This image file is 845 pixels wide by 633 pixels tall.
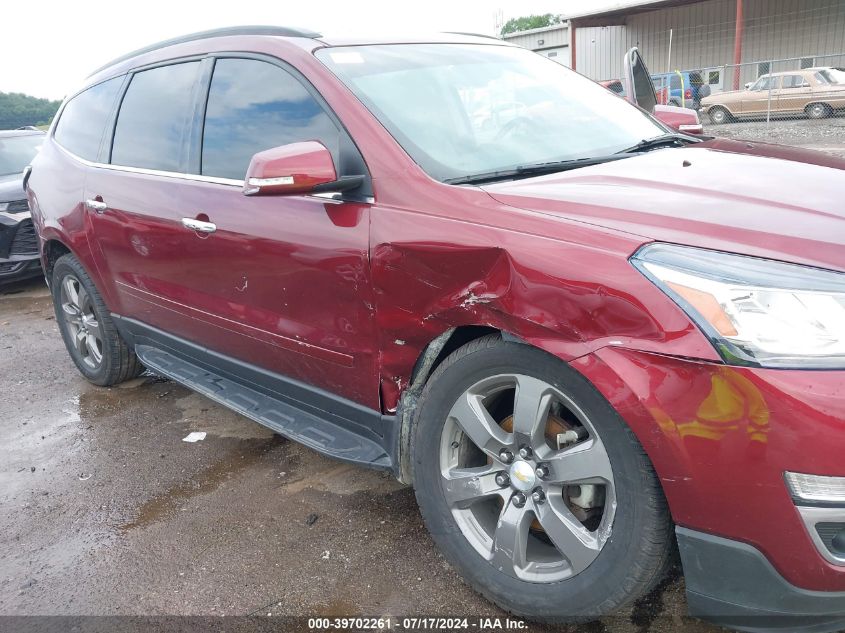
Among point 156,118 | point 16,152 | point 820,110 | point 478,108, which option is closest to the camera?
point 478,108

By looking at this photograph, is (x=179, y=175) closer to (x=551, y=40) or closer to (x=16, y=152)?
(x=16, y=152)

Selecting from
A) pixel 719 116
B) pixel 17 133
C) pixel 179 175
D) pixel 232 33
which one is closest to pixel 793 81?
pixel 719 116

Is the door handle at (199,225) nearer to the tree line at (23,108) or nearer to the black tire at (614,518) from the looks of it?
the black tire at (614,518)

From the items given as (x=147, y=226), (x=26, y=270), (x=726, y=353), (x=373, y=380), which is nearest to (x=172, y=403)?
(x=147, y=226)

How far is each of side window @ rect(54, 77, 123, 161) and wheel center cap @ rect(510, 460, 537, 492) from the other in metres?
3.01

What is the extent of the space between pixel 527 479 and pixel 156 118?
Result: 2512 millimetres

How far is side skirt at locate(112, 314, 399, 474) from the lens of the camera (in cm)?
238

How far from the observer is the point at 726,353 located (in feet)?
4.89

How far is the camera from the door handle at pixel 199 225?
2.76m

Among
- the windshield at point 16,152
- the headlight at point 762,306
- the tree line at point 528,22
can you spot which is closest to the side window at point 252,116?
the headlight at point 762,306

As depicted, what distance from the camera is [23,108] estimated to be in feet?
102

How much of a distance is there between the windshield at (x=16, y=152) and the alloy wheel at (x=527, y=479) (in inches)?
315

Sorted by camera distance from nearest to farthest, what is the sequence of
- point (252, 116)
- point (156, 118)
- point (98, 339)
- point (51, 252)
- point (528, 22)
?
point (252, 116) → point (156, 118) → point (98, 339) → point (51, 252) → point (528, 22)

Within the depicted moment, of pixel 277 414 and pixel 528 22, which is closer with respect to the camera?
pixel 277 414
